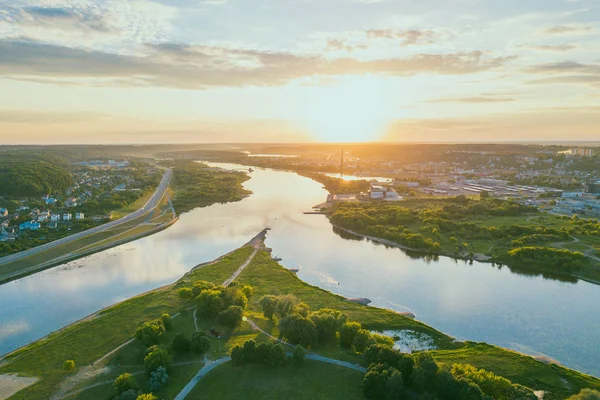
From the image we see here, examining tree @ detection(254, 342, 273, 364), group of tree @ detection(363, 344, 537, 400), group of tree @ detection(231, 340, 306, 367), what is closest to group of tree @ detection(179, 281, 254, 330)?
group of tree @ detection(231, 340, 306, 367)

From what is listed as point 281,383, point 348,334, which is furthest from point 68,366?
point 348,334

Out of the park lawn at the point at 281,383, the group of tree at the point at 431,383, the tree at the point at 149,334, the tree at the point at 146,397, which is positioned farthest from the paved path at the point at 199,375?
the group of tree at the point at 431,383

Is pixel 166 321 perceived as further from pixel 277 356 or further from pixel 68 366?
pixel 277 356

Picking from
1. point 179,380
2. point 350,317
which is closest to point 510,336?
point 350,317

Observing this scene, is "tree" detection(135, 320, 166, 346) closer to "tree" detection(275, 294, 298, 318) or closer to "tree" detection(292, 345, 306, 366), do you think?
"tree" detection(275, 294, 298, 318)

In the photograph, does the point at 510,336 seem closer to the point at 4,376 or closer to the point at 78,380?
the point at 78,380

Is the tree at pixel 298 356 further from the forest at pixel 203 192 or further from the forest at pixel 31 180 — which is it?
the forest at pixel 31 180
